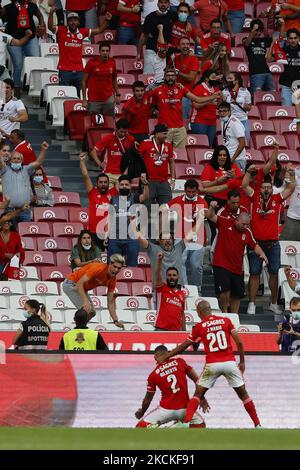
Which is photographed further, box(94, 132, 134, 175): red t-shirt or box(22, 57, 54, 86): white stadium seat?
box(22, 57, 54, 86): white stadium seat

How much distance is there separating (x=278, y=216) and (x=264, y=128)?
10.0 ft

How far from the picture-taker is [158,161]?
81.6 ft

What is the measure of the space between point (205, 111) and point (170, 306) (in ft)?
15.5

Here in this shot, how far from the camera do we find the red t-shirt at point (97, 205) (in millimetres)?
24203

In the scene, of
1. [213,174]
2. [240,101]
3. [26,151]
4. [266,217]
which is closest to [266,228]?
[266,217]

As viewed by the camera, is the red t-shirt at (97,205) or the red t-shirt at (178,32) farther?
the red t-shirt at (178,32)

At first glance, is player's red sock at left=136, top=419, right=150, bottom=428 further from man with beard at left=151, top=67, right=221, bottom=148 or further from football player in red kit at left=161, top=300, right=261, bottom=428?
man with beard at left=151, top=67, right=221, bottom=148

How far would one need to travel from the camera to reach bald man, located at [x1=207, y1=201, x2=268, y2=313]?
78.5 ft

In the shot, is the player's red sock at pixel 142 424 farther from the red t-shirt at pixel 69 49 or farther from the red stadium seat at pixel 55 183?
the red t-shirt at pixel 69 49

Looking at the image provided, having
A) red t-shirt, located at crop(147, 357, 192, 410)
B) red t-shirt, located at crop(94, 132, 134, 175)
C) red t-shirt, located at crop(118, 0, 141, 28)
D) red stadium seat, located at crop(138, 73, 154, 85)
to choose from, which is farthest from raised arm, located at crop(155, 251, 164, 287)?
red t-shirt, located at crop(118, 0, 141, 28)

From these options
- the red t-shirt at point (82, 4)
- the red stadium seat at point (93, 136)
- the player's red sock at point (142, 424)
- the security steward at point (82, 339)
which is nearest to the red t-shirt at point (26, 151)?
the red stadium seat at point (93, 136)

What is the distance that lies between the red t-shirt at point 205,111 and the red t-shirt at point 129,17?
215 centimetres

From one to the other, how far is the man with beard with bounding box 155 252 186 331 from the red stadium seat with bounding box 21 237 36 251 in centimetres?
214
